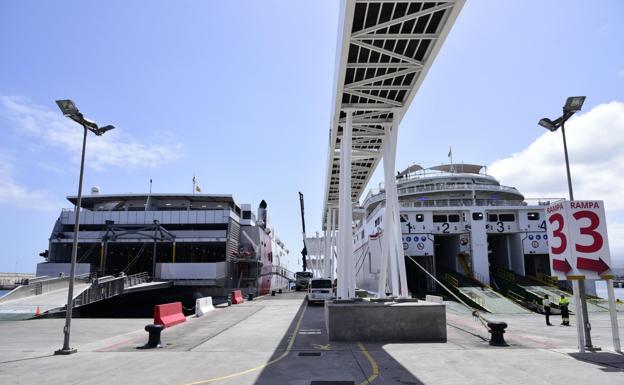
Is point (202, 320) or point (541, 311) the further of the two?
point (541, 311)

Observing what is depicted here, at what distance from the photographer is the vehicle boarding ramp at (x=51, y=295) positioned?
24359 mm

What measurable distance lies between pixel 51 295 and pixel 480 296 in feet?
99.1

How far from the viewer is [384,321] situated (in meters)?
15.0

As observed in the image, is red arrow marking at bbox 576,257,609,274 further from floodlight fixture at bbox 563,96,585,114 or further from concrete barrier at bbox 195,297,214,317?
concrete barrier at bbox 195,297,214,317

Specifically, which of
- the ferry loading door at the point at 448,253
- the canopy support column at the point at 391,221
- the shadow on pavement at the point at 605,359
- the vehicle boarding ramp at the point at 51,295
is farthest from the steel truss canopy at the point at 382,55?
the ferry loading door at the point at 448,253

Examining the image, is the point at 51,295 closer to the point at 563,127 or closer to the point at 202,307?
the point at 202,307

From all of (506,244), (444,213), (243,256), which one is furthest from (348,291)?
(243,256)

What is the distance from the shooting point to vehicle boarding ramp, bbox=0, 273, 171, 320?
79.9ft

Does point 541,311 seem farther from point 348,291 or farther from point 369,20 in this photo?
point 369,20

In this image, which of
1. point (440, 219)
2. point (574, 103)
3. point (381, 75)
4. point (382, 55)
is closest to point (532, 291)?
point (440, 219)

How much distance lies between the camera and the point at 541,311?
28.6m

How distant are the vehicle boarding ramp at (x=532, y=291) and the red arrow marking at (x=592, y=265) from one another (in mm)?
17202

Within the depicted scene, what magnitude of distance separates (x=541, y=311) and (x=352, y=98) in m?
20.8

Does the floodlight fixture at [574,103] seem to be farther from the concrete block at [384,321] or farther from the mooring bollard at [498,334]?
the concrete block at [384,321]
